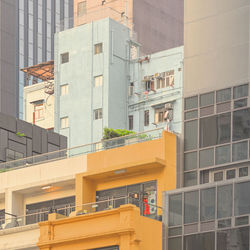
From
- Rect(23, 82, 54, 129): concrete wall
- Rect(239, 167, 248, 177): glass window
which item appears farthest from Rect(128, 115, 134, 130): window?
Rect(239, 167, 248, 177): glass window

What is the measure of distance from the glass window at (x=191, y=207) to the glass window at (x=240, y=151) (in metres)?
2.86

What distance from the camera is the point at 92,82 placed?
94750 mm

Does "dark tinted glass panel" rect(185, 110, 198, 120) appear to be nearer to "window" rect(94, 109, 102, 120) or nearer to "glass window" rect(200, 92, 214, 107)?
"glass window" rect(200, 92, 214, 107)

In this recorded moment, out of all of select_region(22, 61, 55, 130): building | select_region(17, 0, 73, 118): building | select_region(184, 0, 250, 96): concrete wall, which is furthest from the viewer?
select_region(17, 0, 73, 118): building

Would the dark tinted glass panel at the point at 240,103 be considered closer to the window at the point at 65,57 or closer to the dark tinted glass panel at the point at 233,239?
the dark tinted glass panel at the point at 233,239

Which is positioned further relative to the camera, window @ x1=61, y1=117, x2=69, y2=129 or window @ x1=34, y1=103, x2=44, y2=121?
window @ x1=34, y1=103, x2=44, y2=121

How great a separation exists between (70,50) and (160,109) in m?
10.8

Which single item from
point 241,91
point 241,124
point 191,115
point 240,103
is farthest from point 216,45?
point 241,124

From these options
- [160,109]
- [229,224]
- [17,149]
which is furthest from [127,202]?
[160,109]

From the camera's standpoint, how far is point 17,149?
81.2m

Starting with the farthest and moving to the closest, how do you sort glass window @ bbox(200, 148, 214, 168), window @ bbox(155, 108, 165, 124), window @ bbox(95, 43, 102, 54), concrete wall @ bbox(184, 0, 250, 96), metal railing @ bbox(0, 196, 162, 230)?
window @ bbox(95, 43, 102, 54), window @ bbox(155, 108, 165, 124), concrete wall @ bbox(184, 0, 250, 96), glass window @ bbox(200, 148, 214, 168), metal railing @ bbox(0, 196, 162, 230)

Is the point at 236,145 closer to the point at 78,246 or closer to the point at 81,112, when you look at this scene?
the point at 78,246

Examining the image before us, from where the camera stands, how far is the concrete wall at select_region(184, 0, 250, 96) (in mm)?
54812

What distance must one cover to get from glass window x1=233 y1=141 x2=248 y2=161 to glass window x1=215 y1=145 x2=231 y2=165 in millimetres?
370
